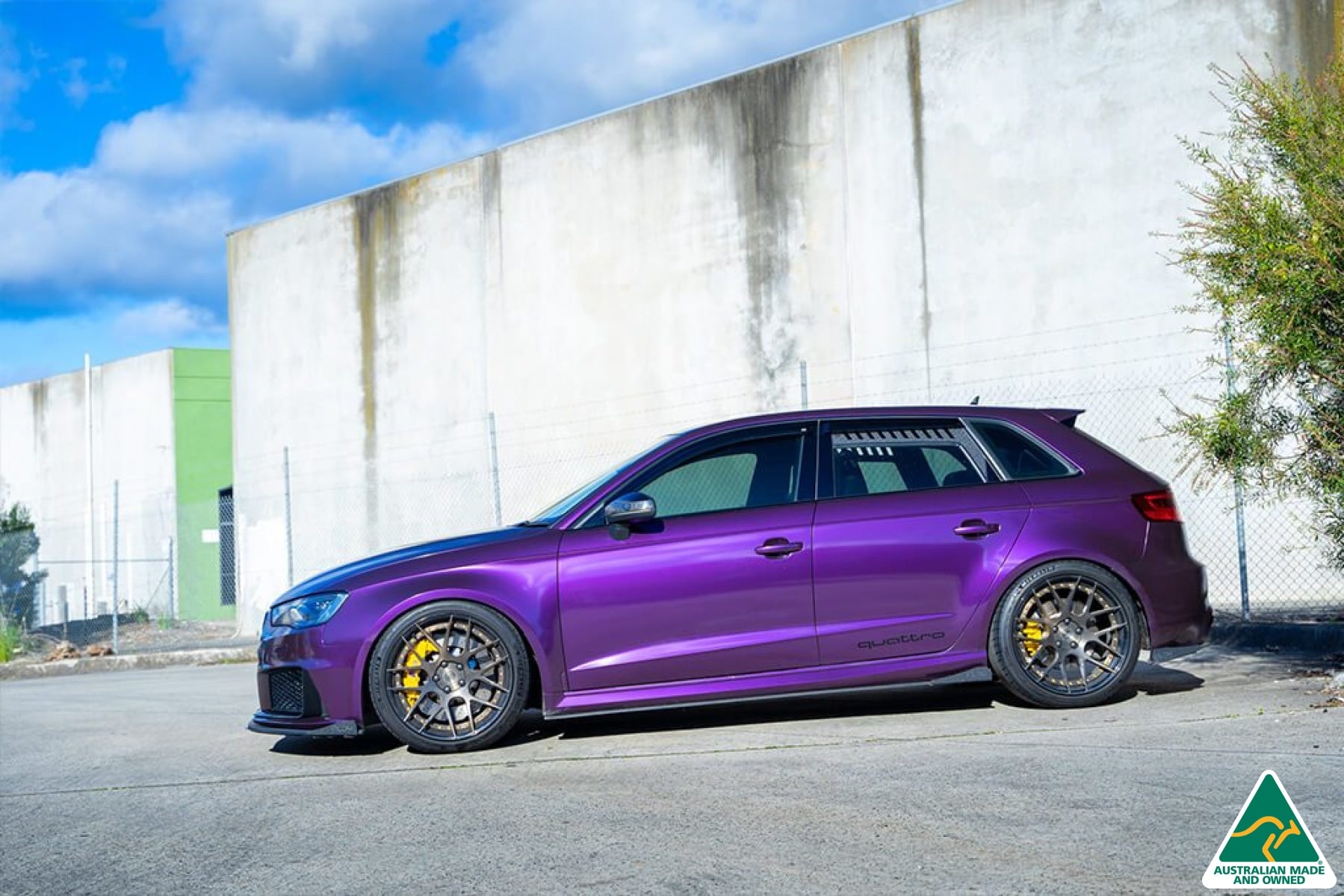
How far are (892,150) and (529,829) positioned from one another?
1448 centimetres

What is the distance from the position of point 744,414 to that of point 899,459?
11.8 m

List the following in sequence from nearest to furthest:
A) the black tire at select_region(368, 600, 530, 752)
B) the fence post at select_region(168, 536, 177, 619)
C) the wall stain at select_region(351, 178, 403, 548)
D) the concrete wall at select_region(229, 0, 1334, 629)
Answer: the black tire at select_region(368, 600, 530, 752) → the concrete wall at select_region(229, 0, 1334, 629) → the wall stain at select_region(351, 178, 403, 548) → the fence post at select_region(168, 536, 177, 619)

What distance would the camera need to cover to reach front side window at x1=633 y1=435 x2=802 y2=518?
7.00 m

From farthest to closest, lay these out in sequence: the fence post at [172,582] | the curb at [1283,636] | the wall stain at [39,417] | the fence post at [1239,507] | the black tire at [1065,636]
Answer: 1. the wall stain at [39,417]
2. the fence post at [172,582]
3. the curb at [1283,636]
4. the fence post at [1239,507]
5. the black tire at [1065,636]

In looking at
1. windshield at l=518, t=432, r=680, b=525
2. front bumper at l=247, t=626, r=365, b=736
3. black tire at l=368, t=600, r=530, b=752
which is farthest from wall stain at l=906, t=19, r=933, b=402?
front bumper at l=247, t=626, r=365, b=736

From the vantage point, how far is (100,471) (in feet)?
125

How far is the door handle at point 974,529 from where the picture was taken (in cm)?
695

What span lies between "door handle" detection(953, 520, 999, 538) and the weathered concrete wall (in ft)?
89.5

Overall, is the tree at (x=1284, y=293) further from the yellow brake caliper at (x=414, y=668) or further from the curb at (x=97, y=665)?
the curb at (x=97, y=665)

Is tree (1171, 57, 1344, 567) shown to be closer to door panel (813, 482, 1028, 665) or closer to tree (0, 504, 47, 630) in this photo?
door panel (813, 482, 1028, 665)

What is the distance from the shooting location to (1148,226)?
52.1ft

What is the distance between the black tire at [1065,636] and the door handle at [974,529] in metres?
0.28

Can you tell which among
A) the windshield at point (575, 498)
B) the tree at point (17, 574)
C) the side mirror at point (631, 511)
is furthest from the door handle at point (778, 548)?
the tree at point (17, 574)

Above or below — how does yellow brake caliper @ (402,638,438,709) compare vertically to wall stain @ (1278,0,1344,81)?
below
